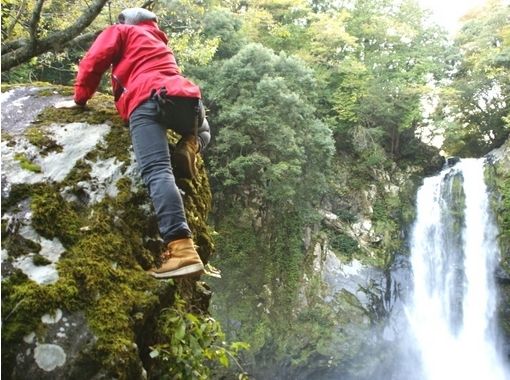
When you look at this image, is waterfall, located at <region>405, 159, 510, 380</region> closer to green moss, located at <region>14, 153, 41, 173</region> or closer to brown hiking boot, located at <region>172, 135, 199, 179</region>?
brown hiking boot, located at <region>172, 135, 199, 179</region>

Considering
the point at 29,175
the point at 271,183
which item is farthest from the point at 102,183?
the point at 271,183

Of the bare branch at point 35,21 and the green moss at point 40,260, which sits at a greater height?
the bare branch at point 35,21

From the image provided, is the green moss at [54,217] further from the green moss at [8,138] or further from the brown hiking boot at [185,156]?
the brown hiking boot at [185,156]

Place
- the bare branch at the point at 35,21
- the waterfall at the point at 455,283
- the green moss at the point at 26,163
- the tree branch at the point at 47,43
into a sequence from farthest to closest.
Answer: the waterfall at the point at 455,283, the tree branch at the point at 47,43, the bare branch at the point at 35,21, the green moss at the point at 26,163

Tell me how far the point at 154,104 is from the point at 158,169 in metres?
0.35

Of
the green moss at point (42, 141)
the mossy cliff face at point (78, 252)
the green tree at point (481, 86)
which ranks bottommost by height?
the green tree at point (481, 86)

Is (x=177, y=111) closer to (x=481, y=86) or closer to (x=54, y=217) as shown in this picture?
(x=54, y=217)

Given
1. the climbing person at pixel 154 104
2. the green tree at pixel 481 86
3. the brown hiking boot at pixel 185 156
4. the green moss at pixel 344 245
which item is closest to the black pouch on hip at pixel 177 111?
the climbing person at pixel 154 104

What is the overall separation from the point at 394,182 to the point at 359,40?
16.9 feet

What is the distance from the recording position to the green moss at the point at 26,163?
2481 millimetres

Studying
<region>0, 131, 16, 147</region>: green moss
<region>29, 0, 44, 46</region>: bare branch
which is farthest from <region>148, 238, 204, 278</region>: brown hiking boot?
<region>29, 0, 44, 46</region>: bare branch

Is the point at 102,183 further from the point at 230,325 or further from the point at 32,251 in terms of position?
the point at 230,325

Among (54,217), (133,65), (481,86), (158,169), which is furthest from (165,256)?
(481,86)

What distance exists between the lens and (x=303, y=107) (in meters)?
11.4
